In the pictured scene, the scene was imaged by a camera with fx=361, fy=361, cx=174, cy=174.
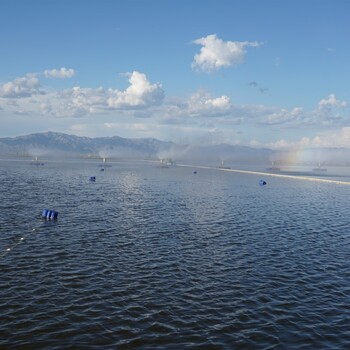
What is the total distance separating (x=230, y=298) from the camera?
2922cm

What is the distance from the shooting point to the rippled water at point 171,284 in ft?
76.2

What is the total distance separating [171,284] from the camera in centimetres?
3178

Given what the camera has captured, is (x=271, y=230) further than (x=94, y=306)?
Yes

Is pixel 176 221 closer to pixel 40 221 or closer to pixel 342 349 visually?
pixel 40 221

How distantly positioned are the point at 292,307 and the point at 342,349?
5724 millimetres

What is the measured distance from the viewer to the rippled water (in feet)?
76.2

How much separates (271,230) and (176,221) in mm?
15827

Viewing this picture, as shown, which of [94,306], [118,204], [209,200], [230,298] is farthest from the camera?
[209,200]

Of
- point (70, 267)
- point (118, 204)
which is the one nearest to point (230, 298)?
point (70, 267)

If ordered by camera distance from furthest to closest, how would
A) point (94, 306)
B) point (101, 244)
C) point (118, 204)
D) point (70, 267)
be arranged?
1. point (118, 204)
2. point (101, 244)
3. point (70, 267)
4. point (94, 306)

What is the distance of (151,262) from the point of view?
37.8m

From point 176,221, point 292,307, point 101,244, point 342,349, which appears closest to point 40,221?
point 101,244

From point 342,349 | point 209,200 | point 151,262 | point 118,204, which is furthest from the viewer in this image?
point 209,200

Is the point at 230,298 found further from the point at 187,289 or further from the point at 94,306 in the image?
the point at 94,306
